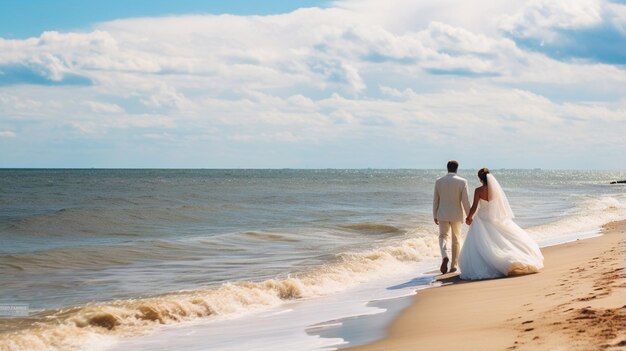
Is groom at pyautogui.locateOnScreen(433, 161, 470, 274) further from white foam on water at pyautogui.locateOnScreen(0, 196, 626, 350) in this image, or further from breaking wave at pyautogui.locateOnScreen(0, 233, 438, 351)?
breaking wave at pyautogui.locateOnScreen(0, 233, 438, 351)

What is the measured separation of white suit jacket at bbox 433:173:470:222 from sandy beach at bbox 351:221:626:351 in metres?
1.16

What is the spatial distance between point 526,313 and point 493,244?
4050 mm

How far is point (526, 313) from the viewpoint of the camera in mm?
7492

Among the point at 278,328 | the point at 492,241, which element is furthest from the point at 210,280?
the point at 492,241

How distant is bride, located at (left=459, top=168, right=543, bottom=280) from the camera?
36.8 feet

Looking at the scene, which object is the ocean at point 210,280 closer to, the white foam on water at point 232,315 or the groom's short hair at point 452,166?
the white foam on water at point 232,315

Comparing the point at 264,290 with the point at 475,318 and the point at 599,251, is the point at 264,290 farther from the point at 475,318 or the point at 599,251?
the point at 599,251

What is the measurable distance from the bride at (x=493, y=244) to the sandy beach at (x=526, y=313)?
0.33 metres

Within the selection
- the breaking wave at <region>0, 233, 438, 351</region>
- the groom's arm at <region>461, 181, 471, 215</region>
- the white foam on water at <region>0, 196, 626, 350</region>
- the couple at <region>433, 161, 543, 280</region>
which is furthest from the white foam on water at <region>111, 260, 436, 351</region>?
the groom's arm at <region>461, 181, 471, 215</region>

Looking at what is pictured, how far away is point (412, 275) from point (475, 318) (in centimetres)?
575

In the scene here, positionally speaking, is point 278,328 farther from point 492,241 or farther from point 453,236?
point 453,236

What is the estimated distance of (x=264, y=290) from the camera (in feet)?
37.5

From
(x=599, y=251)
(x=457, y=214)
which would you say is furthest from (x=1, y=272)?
(x=599, y=251)

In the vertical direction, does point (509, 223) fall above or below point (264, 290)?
above
